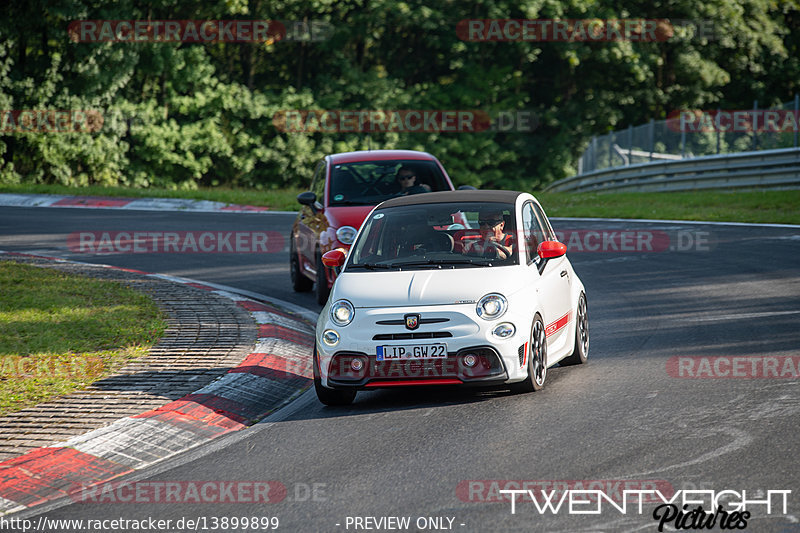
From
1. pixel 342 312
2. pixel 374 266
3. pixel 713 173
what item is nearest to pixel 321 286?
pixel 374 266

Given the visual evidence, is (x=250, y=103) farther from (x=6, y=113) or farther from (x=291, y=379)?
(x=291, y=379)

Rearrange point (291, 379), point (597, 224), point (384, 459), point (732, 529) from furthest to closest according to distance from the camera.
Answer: point (597, 224) → point (291, 379) → point (384, 459) → point (732, 529)

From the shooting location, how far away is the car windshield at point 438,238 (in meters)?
8.37

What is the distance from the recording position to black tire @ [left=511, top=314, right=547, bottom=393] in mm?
7828

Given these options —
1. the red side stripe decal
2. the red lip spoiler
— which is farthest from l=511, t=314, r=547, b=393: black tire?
the red lip spoiler

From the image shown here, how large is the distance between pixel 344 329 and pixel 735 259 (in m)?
9.74

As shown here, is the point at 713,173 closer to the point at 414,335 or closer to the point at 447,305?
the point at 447,305

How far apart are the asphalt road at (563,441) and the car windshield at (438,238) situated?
105 centimetres

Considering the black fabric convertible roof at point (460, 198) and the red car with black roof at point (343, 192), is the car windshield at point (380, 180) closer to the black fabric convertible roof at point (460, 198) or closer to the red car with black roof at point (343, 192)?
the red car with black roof at point (343, 192)

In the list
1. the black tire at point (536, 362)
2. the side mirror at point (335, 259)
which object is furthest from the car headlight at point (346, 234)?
the black tire at point (536, 362)

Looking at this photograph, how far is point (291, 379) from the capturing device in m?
8.95

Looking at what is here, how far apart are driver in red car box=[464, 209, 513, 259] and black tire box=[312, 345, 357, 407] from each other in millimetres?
1554

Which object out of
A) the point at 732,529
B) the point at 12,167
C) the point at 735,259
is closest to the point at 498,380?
the point at 732,529

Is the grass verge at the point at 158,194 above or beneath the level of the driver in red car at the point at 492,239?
beneath
